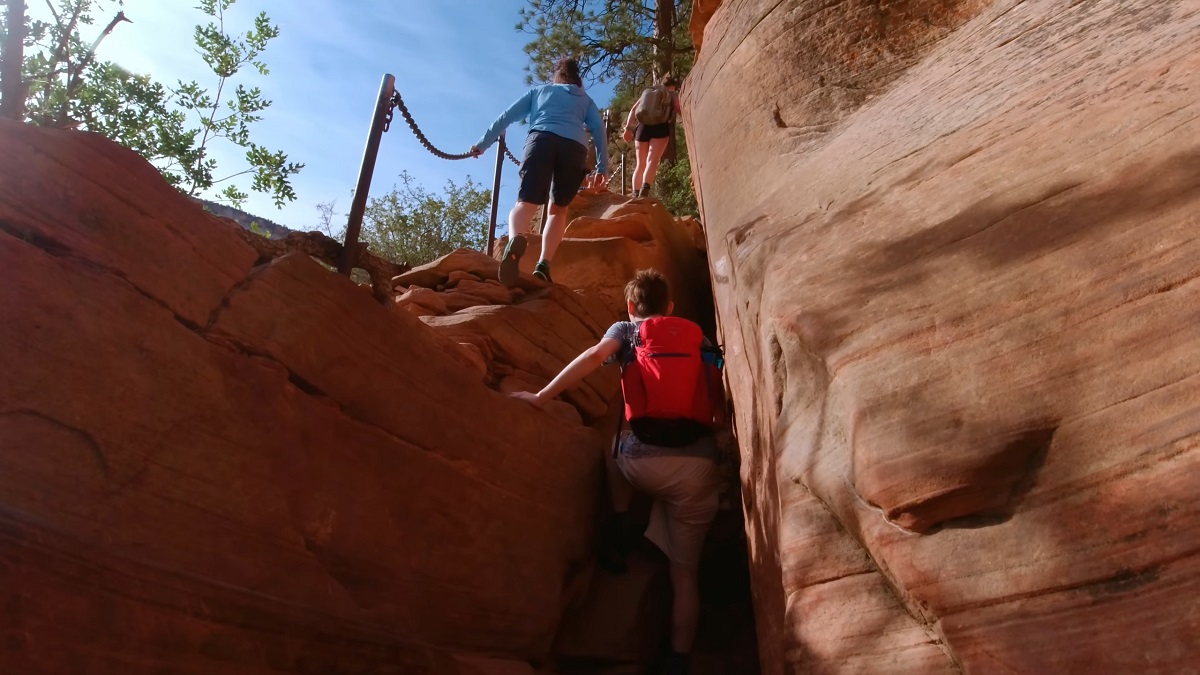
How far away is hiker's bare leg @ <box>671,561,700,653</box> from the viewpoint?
4719 mm

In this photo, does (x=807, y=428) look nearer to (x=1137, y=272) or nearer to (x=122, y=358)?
(x=1137, y=272)

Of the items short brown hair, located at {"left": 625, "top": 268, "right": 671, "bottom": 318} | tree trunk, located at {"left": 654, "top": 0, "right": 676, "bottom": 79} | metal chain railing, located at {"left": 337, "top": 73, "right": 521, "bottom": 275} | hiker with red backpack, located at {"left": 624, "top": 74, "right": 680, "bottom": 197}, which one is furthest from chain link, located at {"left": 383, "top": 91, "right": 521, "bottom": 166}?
tree trunk, located at {"left": 654, "top": 0, "right": 676, "bottom": 79}

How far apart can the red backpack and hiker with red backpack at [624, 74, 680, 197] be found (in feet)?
17.3

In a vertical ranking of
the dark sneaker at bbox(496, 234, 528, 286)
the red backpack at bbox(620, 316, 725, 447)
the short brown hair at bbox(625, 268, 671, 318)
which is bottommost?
the red backpack at bbox(620, 316, 725, 447)

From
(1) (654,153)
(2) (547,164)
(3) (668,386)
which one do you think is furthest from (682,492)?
(1) (654,153)

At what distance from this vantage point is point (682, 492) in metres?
4.87

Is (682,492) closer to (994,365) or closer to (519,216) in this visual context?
(994,365)

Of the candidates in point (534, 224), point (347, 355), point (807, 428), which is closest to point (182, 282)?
point (347, 355)

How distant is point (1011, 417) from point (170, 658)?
10.6 ft

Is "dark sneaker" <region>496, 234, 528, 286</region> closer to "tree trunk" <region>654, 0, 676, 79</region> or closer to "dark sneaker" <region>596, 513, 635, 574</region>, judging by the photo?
"dark sneaker" <region>596, 513, 635, 574</region>

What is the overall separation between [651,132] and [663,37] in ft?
18.1

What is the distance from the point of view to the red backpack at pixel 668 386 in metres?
4.80

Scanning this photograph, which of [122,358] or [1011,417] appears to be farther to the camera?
[122,358]

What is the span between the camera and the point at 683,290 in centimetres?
956
